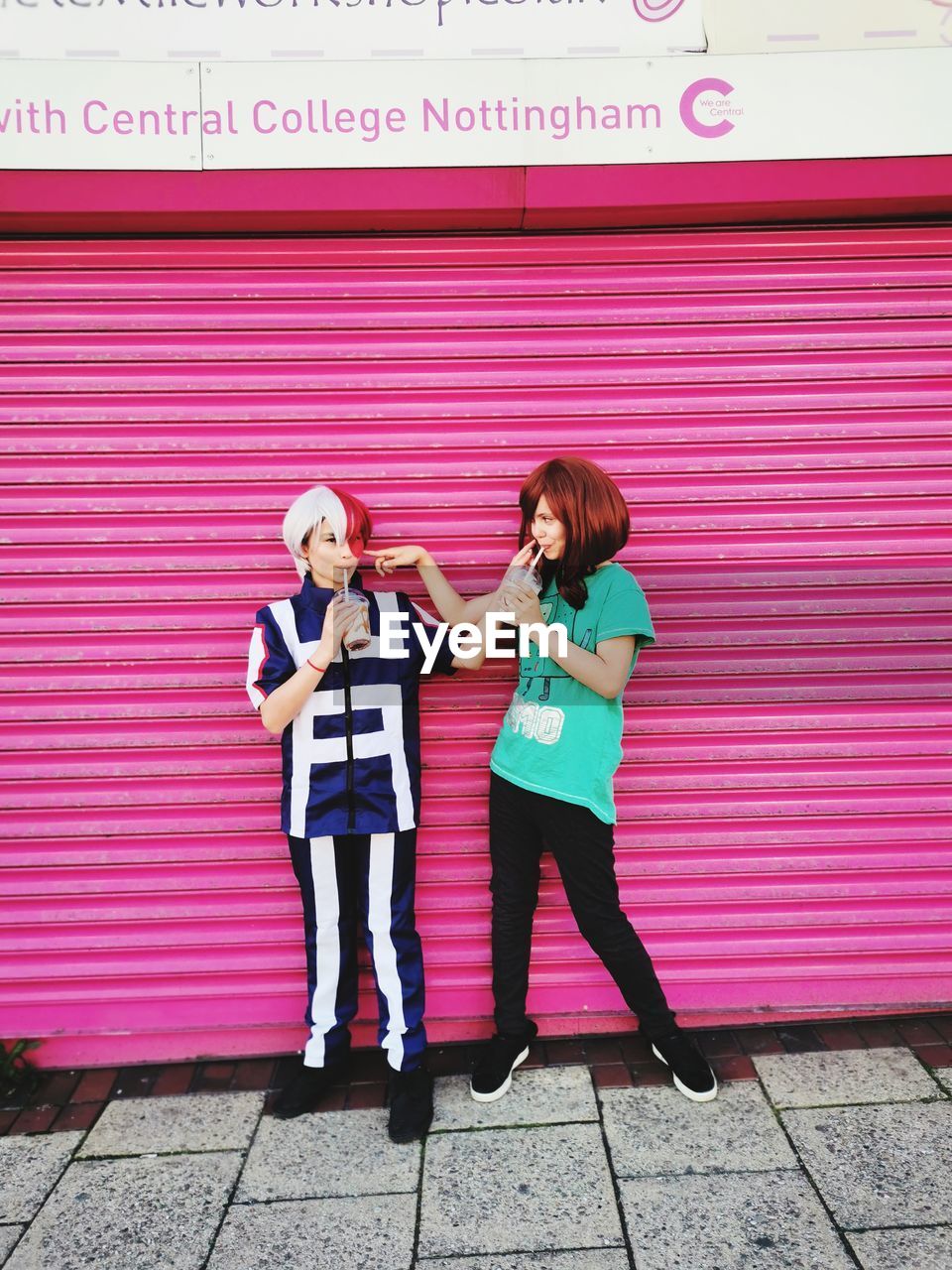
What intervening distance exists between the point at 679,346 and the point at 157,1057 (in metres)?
3.58

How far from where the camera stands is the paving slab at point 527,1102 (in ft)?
10.2

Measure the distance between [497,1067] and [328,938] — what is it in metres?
0.81

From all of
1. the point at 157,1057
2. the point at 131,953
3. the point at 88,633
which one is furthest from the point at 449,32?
the point at 157,1057

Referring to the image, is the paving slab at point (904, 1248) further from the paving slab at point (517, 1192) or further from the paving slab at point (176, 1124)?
the paving slab at point (176, 1124)

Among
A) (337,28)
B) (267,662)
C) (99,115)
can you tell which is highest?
(337,28)

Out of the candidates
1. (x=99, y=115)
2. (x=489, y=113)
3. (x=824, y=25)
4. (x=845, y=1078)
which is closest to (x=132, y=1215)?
(x=845, y=1078)

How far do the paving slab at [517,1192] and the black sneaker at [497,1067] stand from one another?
0.17m

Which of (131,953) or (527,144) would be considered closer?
(527,144)

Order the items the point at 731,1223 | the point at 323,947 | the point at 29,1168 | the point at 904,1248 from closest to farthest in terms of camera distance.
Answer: the point at 904,1248, the point at 731,1223, the point at 29,1168, the point at 323,947

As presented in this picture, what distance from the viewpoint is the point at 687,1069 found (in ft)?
10.4

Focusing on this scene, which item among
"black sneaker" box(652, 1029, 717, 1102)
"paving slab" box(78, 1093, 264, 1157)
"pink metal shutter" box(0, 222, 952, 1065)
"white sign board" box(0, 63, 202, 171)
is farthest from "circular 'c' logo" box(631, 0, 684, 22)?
"paving slab" box(78, 1093, 264, 1157)

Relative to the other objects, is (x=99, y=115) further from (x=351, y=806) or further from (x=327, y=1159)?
(x=327, y=1159)

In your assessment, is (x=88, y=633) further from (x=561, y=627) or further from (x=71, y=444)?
(x=561, y=627)

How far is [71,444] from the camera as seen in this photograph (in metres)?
3.39
